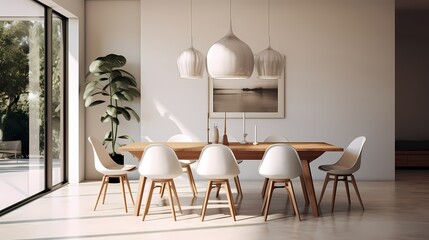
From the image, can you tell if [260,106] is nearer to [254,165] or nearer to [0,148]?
[254,165]

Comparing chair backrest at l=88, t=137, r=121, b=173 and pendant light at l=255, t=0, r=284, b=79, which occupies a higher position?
pendant light at l=255, t=0, r=284, b=79

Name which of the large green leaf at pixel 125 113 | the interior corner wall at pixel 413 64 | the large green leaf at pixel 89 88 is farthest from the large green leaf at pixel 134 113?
the interior corner wall at pixel 413 64

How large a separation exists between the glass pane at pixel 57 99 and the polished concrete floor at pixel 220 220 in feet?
2.53

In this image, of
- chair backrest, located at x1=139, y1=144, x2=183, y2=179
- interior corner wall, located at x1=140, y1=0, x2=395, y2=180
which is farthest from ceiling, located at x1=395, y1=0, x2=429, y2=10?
chair backrest, located at x1=139, y1=144, x2=183, y2=179

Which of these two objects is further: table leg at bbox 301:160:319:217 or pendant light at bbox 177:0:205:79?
pendant light at bbox 177:0:205:79

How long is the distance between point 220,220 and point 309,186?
106 centimetres

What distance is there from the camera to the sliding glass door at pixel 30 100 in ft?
20.2

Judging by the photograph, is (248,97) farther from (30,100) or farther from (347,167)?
(30,100)

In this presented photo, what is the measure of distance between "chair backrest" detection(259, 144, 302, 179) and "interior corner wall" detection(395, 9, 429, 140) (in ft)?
20.9

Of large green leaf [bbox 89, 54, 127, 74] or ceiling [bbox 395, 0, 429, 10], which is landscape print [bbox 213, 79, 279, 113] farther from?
ceiling [bbox 395, 0, 429, 10]

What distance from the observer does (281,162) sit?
18.8ft

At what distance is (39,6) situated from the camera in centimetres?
740

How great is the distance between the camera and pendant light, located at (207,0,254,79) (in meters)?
5.77

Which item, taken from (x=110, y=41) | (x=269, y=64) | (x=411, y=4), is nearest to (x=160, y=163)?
(x=269, y=64)
